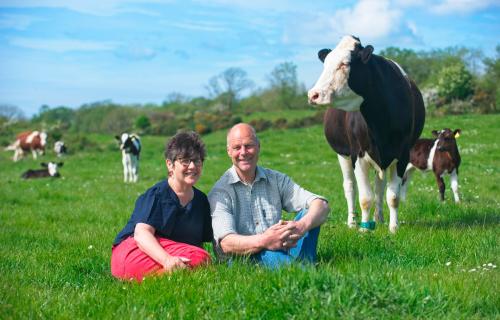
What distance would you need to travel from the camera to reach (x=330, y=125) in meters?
9.96

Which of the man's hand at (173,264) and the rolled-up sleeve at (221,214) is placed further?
the rolled-up sleeve at (221,214)

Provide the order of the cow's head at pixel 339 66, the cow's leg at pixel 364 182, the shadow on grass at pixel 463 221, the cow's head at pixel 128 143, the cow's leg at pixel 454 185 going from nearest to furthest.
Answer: the cow's head at pixel 339 66
the shadow on grass at pixel 463 221
the cow's leg at pixel 364 182
the cow's leg at pixel 454 185
the cow's head at pixel 128 143

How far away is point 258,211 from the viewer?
6.08 m

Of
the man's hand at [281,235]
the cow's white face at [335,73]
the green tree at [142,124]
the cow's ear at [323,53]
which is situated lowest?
the man's hand at [281,235]

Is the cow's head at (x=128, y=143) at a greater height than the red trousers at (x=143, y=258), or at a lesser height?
greater

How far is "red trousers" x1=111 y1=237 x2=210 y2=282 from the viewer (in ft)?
18.3

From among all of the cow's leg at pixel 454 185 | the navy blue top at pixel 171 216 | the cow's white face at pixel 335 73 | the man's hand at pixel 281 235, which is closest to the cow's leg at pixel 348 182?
the cow's white face at pixel 335 73

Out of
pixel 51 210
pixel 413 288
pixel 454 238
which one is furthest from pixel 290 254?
pixel 51 210

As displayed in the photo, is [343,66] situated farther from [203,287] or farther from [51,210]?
[51,210]

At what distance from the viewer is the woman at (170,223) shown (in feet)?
18.3

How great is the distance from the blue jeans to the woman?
51cm

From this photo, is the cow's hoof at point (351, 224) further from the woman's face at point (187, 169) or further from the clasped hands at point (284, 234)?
the woman's face at point (187, 169)

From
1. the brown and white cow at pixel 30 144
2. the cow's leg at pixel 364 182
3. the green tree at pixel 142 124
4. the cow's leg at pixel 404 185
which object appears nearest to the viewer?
the cow's leg at pixel 364 182

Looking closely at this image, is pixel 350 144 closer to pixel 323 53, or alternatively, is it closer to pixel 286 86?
pixel 323 53
